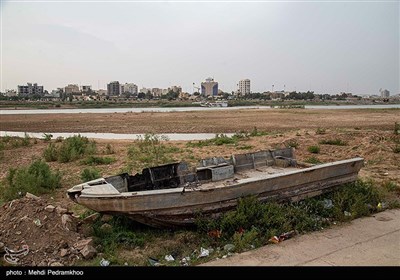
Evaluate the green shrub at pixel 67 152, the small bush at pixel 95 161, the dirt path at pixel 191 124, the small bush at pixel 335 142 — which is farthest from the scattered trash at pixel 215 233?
the dirt path at pixel 191 124

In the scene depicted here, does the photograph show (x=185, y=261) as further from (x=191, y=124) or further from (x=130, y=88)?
(x=130, y=88)

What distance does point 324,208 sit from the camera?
6230 millimetres

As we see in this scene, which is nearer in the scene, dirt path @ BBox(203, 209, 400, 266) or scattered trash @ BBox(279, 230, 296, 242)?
dirt path @ BBox(203, 209, 400, 266)

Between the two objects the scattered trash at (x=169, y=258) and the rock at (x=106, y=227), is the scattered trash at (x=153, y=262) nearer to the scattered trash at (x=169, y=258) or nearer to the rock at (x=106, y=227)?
the scattered trash at (x=169, y=258)

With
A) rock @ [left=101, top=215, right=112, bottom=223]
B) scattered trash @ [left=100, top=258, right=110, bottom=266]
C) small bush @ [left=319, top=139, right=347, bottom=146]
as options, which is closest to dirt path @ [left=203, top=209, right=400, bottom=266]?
scattered trash @ [left=100, top=258, right=110, bottom=266]

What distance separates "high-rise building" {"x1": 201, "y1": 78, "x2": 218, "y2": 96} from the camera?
15100 cm

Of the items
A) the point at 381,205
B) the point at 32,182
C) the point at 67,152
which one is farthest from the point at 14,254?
the point at 67,152

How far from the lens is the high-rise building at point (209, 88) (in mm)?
151000

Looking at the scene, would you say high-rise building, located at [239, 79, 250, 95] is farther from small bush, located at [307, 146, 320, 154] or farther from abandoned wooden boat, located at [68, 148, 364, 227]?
abandoned wooden boat, located at [68, 148, 364, 227]

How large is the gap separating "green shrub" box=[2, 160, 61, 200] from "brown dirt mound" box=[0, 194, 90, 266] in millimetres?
1908

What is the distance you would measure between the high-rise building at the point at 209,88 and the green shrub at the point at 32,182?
143248 mm

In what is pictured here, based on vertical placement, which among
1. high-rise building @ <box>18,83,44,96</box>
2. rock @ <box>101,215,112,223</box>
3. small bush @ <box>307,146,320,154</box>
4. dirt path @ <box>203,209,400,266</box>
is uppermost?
high-rise building @ <box>18,83,44,96</box>

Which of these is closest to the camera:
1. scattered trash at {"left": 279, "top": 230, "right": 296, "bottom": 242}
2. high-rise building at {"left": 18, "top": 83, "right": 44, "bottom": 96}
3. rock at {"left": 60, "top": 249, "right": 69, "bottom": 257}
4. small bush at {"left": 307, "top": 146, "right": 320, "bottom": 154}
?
rock at {"left": 60, "top": 249, "right": 69, "bottom": 257}

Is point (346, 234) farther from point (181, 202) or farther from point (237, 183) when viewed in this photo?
point (181, 202)
